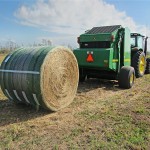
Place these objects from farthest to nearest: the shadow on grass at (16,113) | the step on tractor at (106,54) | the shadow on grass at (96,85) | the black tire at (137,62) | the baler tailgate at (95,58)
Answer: the black tire at (137,62), the shadow on grass at (96,85), the step on tractor at (106,54), the baler tailgate at (95,58), the shadow on grass at (16,113)

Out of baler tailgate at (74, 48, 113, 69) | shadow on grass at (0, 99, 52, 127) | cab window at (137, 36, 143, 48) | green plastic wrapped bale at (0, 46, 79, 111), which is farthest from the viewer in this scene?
cab window at (137, 36, 143, 48)

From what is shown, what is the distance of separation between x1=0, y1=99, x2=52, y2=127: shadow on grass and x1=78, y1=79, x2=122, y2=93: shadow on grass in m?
2.49

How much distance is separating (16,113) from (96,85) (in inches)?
159

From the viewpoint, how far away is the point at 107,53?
798 centimetres

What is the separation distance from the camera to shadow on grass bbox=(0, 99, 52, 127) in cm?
520

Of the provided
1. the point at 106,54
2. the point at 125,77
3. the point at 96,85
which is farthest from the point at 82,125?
the point at 96,85

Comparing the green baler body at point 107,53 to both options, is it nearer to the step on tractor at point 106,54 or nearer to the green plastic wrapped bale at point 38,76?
the step on tractor at point 106,54

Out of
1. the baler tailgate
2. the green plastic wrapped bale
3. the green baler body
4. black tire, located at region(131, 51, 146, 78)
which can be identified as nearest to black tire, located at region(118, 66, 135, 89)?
the green baler body

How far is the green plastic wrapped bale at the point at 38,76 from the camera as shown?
5078 millimetres

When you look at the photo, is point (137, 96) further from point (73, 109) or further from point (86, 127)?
point (86, 127)

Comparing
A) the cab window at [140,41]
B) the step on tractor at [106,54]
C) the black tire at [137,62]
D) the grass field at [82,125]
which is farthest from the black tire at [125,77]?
the cab window at [140,41]

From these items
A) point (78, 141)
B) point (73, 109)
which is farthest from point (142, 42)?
point (78, 141)

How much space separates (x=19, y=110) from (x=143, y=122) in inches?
108

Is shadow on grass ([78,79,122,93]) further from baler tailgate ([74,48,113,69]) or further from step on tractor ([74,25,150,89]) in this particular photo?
baler tailgate ([74,48,113,69])
